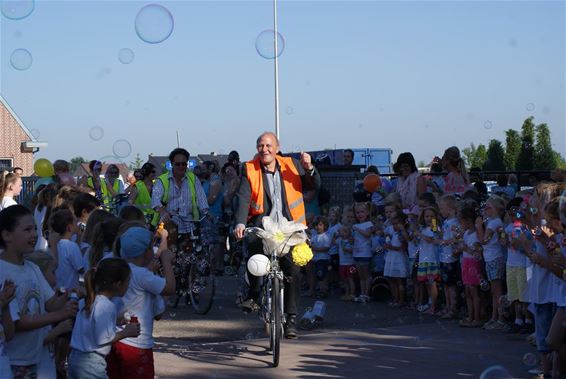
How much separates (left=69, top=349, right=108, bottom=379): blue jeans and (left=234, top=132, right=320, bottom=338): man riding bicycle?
3.90 m

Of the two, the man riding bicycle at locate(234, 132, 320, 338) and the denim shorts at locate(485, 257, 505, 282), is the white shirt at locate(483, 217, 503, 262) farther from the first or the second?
the man riding bicycle at locate(234, 132, 320, 338)

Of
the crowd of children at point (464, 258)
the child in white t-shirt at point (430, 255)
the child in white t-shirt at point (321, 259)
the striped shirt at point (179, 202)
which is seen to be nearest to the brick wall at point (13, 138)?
the child in white t-shirt at point (321, 259)

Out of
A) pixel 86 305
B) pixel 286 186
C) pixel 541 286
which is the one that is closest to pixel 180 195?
pixel 286 186

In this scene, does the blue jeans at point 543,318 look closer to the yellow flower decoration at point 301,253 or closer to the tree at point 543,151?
the yellow flower decoration at point 301,253

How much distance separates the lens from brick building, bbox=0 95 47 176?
49.6 meters

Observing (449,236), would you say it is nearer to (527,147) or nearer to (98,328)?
(98,328)

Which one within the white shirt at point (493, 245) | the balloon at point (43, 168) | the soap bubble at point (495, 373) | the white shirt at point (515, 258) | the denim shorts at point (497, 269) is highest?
the balloon at point (43, 168)

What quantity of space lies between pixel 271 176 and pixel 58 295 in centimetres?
405

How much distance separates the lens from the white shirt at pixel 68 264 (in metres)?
7.52

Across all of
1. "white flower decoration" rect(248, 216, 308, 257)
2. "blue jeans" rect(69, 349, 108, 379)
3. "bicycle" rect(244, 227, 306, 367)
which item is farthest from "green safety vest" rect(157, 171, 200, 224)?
"blue jeans" rect(69, 349, 108, 379)

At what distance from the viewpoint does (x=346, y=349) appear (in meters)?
9.27

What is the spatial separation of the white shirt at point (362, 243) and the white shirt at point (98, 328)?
8258 millimetres

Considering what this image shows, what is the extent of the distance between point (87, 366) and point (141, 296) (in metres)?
0.64

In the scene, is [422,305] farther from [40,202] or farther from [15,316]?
[15,316]
